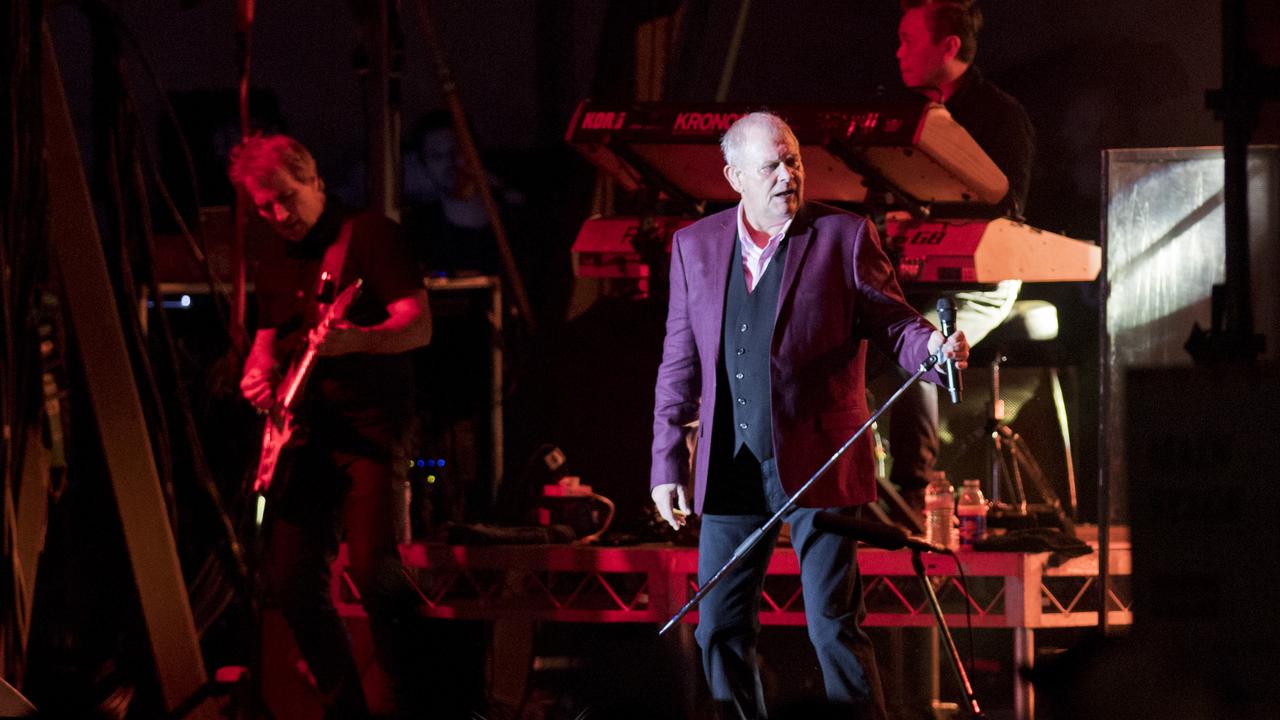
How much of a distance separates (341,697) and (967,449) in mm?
3104

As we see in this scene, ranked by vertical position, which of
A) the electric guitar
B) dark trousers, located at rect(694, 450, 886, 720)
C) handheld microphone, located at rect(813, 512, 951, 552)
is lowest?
dark trousers, located at rect(694, 450, 886, 720)

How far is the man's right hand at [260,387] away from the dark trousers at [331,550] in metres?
0.22

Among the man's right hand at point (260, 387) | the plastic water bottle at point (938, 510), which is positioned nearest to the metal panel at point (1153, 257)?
the plastic water bottle at point (938, 510)

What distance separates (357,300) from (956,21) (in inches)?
104

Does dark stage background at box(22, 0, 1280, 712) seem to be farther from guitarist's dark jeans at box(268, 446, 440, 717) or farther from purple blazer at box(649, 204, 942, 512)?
purple blazer at box(649, 204, 942, 512)

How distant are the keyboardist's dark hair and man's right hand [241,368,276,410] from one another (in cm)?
288

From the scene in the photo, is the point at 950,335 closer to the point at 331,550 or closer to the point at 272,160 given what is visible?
the point at 331,550

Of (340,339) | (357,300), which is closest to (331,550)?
(340,339)

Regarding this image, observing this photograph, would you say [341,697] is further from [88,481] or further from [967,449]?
[967,449]

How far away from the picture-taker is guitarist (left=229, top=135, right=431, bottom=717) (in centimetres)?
412

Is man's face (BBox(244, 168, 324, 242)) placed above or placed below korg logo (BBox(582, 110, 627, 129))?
below

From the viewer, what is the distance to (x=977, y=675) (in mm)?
5559

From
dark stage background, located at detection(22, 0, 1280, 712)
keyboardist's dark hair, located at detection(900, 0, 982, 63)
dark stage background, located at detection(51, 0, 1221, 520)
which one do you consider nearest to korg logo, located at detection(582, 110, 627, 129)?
dark stage background, located at detection(22, 0, 1280, 712)

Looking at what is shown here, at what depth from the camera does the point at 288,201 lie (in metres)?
4.33
